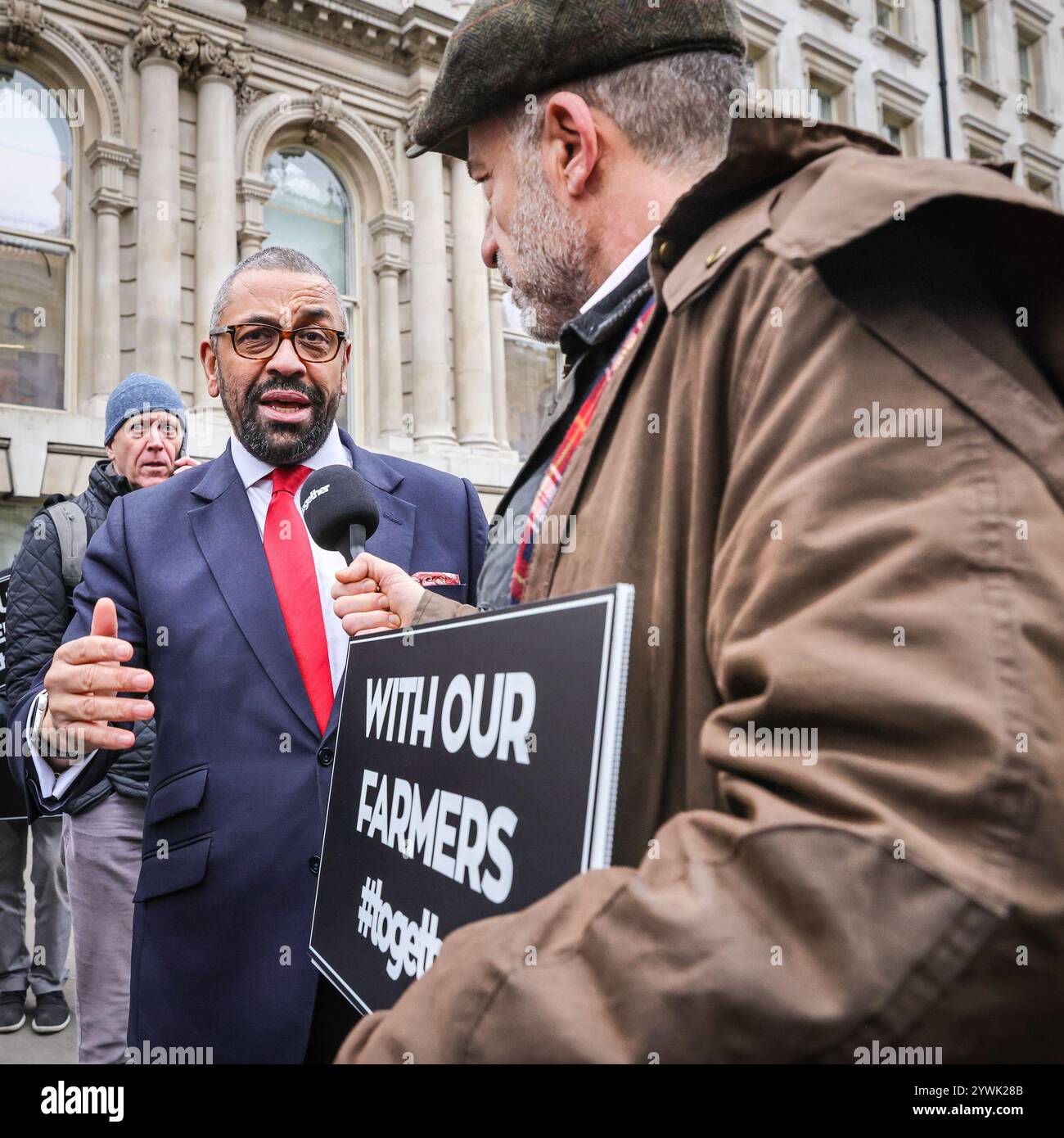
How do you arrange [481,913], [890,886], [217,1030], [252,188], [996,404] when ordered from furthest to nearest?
[252,188] < [217,1030] < [481,913] < [996,404] < [890,886]

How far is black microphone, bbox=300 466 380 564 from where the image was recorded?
1.90m

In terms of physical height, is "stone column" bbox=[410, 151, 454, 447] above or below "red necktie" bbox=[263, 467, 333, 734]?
above

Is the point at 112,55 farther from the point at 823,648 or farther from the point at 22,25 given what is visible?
the point at 823,648


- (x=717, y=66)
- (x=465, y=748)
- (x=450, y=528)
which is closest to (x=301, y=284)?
(x=450, y=528)

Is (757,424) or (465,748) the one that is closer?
(757,424)

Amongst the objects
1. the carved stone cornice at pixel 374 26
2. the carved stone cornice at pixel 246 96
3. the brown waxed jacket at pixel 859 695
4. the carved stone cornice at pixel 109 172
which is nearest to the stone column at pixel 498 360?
the carved stone cornice at pixel 374 26

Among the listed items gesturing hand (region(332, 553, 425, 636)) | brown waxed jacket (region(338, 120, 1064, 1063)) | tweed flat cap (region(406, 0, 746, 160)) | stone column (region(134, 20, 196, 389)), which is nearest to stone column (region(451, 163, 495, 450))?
stone column (region(134, 20, 196, 389))

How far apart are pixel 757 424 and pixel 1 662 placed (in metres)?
4.02

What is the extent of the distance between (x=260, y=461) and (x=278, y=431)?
0.09m

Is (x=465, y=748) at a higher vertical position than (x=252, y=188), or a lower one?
lower

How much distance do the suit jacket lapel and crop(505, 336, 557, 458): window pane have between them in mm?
10241

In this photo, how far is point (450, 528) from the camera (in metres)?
2.54

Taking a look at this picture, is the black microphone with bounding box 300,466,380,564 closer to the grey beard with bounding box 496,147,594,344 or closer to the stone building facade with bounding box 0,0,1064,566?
the grey beard with bounding box 496,147,594,344
